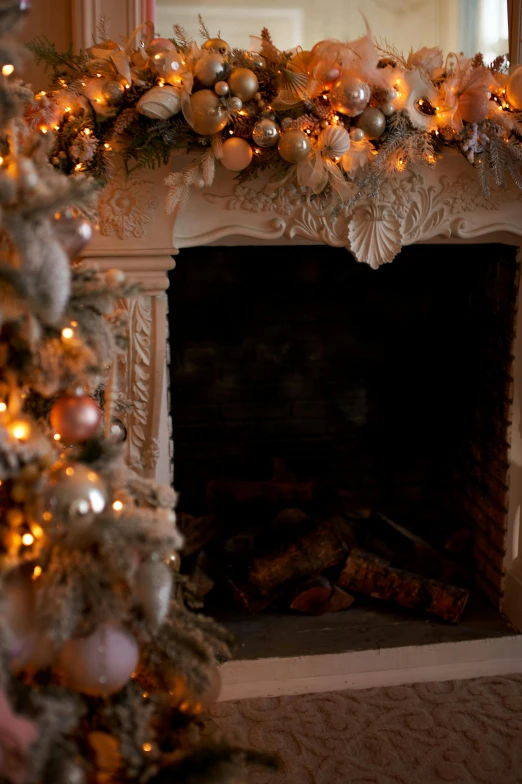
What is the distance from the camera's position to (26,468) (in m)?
1.05

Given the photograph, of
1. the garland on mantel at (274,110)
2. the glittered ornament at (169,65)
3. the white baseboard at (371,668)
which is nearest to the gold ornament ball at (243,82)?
the garland on mantel at (274,110)

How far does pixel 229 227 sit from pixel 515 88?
2.33ft

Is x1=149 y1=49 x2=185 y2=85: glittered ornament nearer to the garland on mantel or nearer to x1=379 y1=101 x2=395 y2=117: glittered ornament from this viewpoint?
the garland on mantel

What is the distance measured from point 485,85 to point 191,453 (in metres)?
1.37

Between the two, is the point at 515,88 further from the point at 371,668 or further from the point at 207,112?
the point at 371,668

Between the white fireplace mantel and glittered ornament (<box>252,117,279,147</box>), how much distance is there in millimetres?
200

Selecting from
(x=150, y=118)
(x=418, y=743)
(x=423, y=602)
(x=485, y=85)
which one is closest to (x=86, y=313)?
(x=150, y=118)

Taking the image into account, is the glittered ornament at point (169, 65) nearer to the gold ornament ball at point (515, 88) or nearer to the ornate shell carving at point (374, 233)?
the ornate shell carving at point (374, 233)

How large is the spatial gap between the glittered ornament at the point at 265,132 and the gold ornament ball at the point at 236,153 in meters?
0.03

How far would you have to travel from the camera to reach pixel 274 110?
5.40 feet

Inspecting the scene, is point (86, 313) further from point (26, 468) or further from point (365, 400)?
point (365, 400)

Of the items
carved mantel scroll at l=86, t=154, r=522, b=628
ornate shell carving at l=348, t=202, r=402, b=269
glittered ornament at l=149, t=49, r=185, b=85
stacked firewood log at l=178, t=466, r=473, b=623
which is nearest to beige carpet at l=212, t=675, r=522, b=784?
stacked firewood log at l=178, t=466, r=473, b=623

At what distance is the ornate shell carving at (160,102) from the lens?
1.57m

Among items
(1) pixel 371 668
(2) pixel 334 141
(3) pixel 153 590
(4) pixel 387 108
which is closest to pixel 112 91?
(2) pixel 334 141
